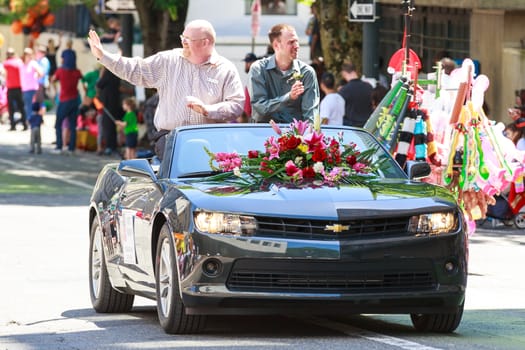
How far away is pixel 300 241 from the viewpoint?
9.20m

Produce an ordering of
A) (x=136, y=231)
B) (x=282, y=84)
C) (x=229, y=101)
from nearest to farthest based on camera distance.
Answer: (x=136, y=231), (x=229, y=101), (x=282, y=84)

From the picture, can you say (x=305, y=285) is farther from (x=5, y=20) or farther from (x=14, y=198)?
(x=5, y=20)

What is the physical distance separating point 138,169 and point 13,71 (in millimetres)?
29271

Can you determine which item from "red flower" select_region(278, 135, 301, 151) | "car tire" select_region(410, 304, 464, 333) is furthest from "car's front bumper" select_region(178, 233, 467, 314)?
"red flower" select_region(278, 135, 301, 151)

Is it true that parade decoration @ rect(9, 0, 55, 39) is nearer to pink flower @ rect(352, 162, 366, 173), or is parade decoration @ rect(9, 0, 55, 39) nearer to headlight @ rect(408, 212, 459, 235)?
pink flower @ rect(352, 162, 366, 173)

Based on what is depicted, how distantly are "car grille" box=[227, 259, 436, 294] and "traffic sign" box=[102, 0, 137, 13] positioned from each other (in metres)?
23.1

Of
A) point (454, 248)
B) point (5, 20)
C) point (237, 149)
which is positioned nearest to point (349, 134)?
point (237, 149)

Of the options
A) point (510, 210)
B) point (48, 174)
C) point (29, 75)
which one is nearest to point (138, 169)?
point (510, 210)

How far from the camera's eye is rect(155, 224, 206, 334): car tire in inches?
376

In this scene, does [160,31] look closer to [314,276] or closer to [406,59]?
[406,59]

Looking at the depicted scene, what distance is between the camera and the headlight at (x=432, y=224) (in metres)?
9.43

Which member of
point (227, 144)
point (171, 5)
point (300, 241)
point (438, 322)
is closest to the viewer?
point (300, 241)

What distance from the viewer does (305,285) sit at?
9.30 meters

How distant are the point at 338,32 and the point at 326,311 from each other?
16923mm
